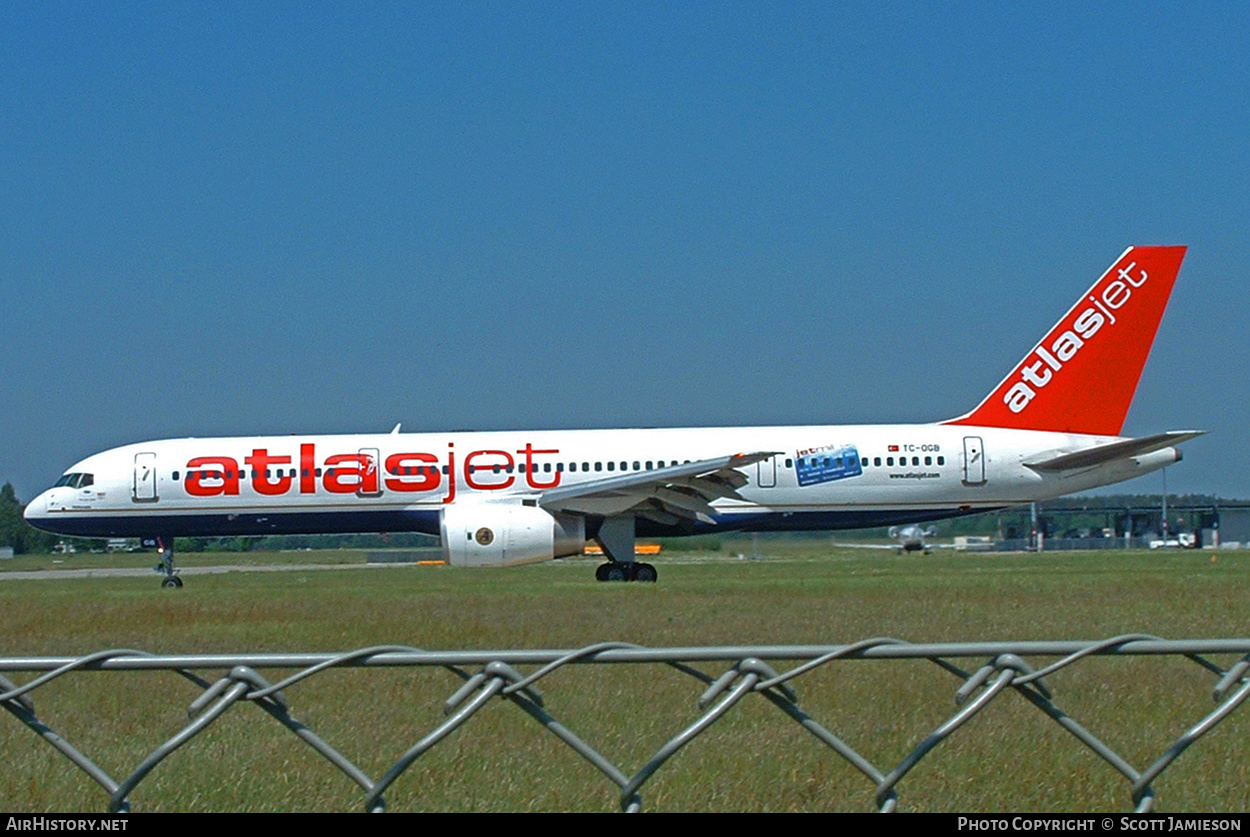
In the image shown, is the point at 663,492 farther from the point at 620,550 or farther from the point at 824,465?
the point at 824,465

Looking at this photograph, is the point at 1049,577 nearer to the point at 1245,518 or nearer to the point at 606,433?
the point at 606,433

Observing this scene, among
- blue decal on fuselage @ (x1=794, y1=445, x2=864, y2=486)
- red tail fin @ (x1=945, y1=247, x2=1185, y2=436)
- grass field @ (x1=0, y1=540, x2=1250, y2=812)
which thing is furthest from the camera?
red tail fin @ (x1=945, y1=247, x2=1185, y2=436)

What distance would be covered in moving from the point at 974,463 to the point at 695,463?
5430 mm

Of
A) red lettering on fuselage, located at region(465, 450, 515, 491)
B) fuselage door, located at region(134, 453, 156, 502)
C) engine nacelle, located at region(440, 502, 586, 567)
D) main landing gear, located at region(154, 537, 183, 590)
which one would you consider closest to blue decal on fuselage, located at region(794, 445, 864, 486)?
engine nacelle, located at region(440, 502, 586, 567)

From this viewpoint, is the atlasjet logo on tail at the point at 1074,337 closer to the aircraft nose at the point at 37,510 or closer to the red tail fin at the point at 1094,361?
the red tail fin at the point at 1094,361

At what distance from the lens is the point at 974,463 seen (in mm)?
27297

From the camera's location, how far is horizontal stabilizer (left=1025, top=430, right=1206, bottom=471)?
26453 millimetres

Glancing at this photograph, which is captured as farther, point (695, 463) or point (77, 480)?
point (77, 480)

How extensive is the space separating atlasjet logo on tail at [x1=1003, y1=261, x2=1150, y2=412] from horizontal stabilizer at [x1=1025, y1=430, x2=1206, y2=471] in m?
1.38

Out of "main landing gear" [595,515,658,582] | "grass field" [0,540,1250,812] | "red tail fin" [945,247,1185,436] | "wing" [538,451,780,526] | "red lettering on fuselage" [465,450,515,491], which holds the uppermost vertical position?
"red tail fin" [945,247,1185,436]

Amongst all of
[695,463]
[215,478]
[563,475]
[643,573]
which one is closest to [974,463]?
[695,463]

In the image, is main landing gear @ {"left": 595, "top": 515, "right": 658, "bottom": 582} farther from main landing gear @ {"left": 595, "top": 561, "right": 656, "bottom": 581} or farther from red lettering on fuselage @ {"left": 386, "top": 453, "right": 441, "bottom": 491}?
red lettering on fuselage @ {"left": 386, "top": 453, "right": 441, "bottom": 491}

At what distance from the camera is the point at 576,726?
774 cm

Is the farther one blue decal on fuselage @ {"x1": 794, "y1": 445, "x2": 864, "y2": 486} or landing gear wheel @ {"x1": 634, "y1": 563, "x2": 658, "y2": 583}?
blue decal on fuselage @ {"x1": 794, "y1": 445, "x2": 864, "y2": 486}
